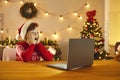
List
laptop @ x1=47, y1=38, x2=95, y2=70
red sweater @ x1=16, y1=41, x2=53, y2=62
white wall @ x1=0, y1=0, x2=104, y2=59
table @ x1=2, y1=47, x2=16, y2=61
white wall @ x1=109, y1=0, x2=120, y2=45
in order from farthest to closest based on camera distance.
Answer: white wall @ x1=0, y1=0, x2=104, y2=59
white wall @ x1=109, y1=0, x2=120, y2=45
table @ x1=2, y1=47, x2=16, y2=61
red sweater @ x1=16, y1=41, x2=53, y2=62
laptop @ x1=47, y1=38, x2=95, y2=70

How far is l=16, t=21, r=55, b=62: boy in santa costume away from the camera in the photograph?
7.23 ft

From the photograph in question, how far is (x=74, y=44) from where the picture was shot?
4.58 ft

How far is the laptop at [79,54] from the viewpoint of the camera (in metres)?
1.38

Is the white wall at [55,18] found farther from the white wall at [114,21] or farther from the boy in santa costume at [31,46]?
the boy in santa costume at [31,46]

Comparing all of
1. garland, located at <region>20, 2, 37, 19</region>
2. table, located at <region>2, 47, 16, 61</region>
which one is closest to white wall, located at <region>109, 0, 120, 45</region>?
garland, located at <region>20, 2, 37, 19</region>

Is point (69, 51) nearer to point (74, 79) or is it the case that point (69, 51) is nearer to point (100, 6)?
point (74, 79)

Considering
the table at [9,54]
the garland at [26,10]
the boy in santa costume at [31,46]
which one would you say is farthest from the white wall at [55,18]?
the boy in santa costume at [31,46]

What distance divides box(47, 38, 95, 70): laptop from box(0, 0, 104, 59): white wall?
4.13m

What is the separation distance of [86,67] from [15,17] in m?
4.44

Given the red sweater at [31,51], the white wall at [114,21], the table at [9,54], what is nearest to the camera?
the red sweater at [31,51]

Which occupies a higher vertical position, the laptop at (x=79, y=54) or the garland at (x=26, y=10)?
the garland at (x=26, y=10)

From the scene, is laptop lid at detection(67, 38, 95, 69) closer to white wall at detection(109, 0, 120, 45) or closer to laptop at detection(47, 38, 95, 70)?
laptop at detection(47, 38, 95, 70)

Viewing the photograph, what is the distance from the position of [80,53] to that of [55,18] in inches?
175

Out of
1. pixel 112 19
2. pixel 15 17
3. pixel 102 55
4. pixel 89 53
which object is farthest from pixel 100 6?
pixel 89 53
